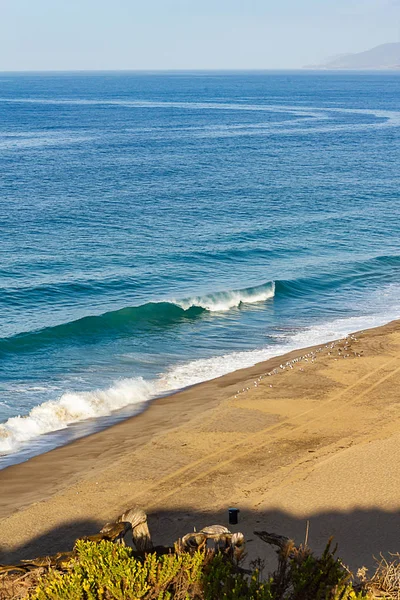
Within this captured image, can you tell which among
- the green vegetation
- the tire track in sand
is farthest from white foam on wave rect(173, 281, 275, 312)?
the green vegetation

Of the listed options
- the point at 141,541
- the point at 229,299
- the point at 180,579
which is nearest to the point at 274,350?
the point at 229,299

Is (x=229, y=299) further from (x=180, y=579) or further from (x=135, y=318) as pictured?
(x=180, y=579)

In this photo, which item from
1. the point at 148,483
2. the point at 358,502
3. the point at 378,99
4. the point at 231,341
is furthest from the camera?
the point at 378,99

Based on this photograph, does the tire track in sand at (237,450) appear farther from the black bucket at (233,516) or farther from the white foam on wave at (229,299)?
the white foam on wave at (229,299)

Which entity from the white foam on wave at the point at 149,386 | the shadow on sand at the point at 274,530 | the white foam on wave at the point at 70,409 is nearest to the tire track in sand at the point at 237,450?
the shadow on sand at the point at 274,530

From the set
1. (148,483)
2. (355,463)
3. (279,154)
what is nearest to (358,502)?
(355,463)

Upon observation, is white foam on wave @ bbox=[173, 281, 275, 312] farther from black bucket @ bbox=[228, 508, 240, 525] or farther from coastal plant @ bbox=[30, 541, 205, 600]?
coastal plant @ bbox=[30, 541, 205, 600]

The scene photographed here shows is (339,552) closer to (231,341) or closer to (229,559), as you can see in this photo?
(229,559)
